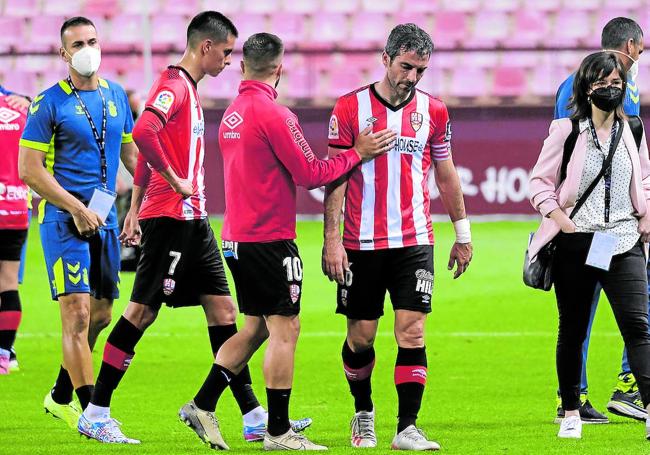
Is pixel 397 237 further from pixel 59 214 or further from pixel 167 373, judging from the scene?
pixel 167 373

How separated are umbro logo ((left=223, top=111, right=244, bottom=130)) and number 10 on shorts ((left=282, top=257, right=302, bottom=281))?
627 mm

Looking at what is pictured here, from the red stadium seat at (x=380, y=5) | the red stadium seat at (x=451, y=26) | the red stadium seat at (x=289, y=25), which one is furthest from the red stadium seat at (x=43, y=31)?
the red stadium seat at (x=451, y=26)

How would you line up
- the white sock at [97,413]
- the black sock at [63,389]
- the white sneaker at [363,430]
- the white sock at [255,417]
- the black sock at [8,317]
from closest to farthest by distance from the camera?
the white sneaker at [363,430], the white sock at [97,413], the white sock at [255,417], the black sock at [63,389], the black sock at [8,317]

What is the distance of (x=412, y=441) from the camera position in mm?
5914

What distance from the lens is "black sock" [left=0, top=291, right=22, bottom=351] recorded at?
916 centimetres

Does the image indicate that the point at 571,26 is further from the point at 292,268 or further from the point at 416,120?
the point at 292,268

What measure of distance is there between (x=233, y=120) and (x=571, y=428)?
2133 mm

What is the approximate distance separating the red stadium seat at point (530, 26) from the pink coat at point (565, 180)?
17.3 m

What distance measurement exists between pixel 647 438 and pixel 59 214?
302 centimetres

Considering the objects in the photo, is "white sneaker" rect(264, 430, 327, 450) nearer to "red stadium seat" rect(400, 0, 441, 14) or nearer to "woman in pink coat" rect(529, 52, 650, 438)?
"woman in pink coat" rect(529, 52, 650, 438)

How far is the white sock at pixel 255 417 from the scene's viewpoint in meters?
6.58

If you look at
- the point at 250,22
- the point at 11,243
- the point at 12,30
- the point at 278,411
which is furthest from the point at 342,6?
the point at 278,411

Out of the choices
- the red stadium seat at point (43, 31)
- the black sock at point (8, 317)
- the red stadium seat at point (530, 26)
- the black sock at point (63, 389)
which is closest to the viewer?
the black sock at point (63, 389)

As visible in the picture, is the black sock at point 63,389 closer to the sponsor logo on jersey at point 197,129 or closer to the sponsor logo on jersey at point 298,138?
the sponsor logo on jersey at point 197,129
